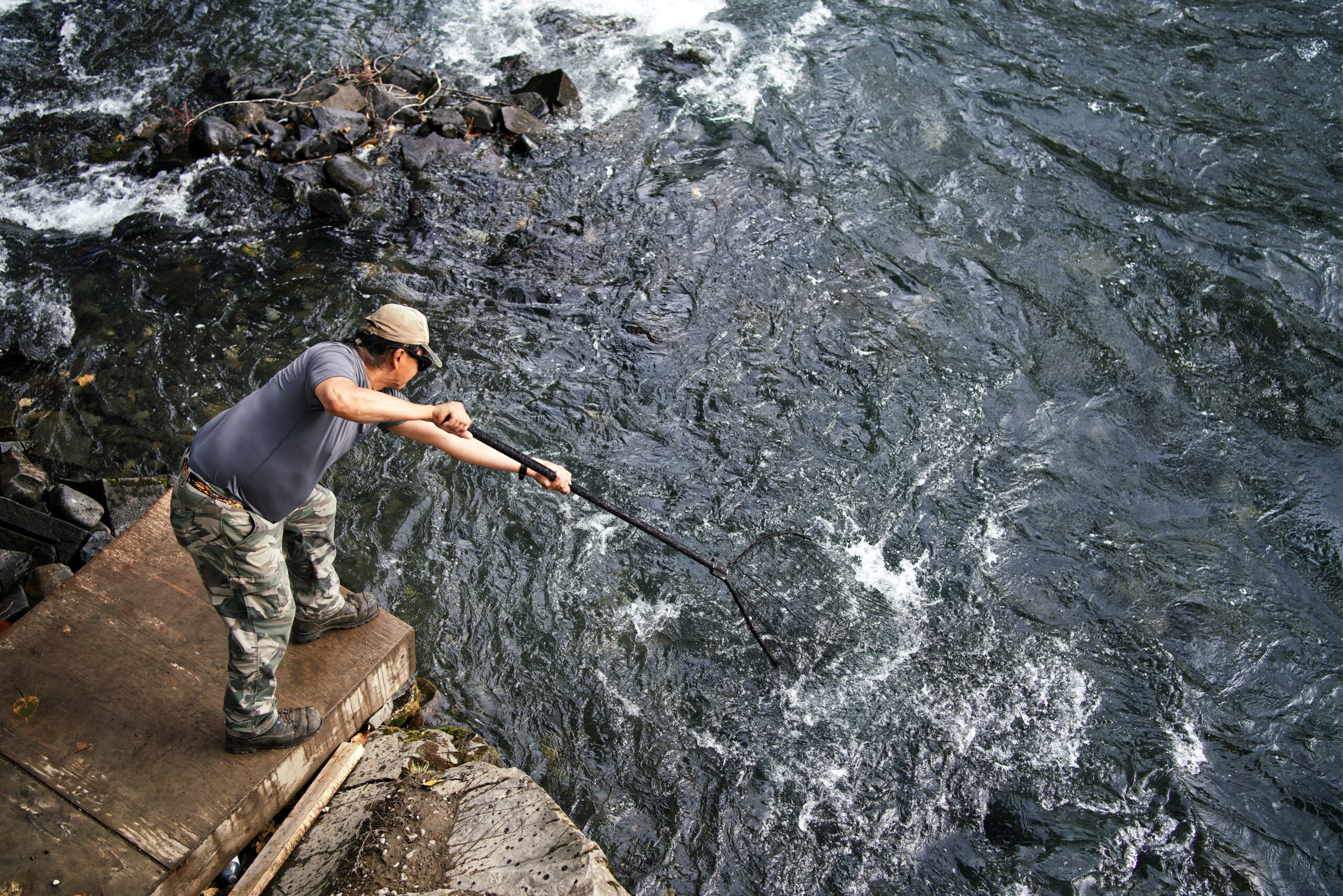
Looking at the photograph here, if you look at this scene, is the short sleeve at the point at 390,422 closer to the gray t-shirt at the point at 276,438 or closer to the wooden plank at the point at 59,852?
the gray t-shirt at the point at 276,438

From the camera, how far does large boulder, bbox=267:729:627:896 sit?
363 cm

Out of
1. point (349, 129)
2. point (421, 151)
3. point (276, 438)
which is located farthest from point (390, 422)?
point (349, 129)

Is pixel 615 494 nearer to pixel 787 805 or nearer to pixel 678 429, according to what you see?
pixel 678 429

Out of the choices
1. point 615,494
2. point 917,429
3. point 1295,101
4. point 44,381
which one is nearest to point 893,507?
point 917,429

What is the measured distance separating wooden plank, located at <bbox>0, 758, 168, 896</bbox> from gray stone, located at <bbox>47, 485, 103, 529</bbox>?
2.11 meters

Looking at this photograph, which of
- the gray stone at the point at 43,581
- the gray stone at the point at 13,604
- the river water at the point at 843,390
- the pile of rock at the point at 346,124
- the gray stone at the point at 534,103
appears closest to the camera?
the gray stone at the point at 13,604

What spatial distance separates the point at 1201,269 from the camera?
7922 millimetres

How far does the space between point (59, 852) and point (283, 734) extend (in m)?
0.86

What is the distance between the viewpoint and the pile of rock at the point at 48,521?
4.70m

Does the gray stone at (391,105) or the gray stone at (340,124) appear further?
the gray stone at (391,105)

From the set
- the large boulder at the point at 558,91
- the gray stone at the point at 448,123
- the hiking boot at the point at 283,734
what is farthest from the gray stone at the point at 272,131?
the hiking boot at the point at 283,734

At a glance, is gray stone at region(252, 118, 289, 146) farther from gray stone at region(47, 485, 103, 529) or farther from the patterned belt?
the patterned belt

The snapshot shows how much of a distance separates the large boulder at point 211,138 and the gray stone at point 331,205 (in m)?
1.40

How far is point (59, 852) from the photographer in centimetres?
334
